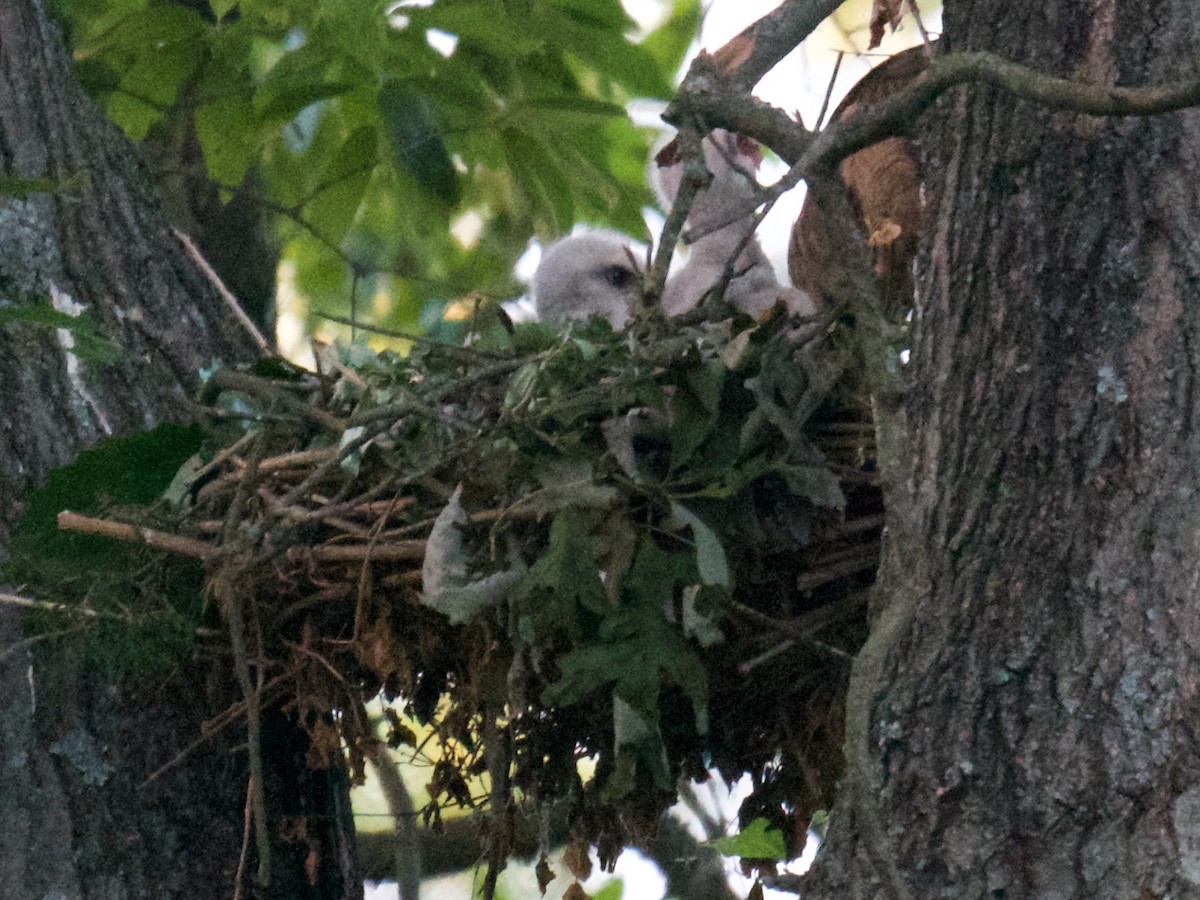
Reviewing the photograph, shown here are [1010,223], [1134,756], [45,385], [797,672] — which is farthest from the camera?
[45,385]

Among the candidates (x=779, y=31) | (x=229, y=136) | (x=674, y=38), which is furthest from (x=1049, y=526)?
(x=674, y=38)

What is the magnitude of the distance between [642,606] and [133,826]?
0.93m

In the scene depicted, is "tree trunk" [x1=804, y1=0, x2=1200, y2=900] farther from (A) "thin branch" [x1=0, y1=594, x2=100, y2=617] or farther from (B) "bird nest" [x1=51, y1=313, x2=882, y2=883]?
(A) "thin branch" [x1=0, y1=594, x2=100, y2=617]

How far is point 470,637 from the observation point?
1.83 metres

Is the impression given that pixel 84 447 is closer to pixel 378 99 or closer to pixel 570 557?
pixel 378 99

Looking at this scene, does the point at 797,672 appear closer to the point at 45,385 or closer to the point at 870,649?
the point at 870,649

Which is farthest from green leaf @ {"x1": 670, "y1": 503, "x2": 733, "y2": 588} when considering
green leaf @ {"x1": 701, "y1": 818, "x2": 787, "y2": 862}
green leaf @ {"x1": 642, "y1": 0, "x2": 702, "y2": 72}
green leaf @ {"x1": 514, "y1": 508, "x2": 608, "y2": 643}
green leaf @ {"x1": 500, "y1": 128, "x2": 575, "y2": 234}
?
green leaf @ {"x1": 642, "y1": 0, "x2": 702, "y2": 72}

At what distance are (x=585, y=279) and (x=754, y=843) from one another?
132 centimetres

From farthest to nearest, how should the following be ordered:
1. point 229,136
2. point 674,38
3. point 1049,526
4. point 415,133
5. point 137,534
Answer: point 674,38 → point 229,136 → point 415,133 → point 137,534 → point 1049,526

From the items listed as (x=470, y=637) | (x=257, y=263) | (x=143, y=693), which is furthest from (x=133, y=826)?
(x=257, y=263)

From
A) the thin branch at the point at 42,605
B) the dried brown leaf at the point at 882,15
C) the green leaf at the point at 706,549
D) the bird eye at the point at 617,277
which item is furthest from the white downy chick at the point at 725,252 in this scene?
the thin branch at the point at 42,605

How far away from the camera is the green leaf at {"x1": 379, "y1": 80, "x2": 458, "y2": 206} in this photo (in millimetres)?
2564

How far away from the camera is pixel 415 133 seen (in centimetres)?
258

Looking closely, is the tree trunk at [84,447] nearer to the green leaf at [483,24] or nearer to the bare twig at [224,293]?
the bare twig at [224,293]
